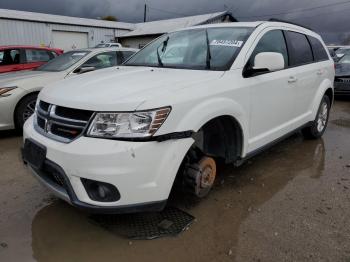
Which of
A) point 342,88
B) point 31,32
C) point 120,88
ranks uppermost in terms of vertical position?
point 120,88

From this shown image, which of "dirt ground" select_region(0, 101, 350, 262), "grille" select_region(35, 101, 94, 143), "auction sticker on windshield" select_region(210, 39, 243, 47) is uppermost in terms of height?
"auction sticker on windshield" select_region(210, 39, 243, 47)

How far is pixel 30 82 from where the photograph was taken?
5.73 metres

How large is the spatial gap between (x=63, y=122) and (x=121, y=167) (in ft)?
2.10

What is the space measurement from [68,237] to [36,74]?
13.6 ft

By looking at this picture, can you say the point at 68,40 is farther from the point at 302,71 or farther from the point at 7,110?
the point at 302,71

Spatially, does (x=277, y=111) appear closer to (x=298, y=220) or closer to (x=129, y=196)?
(x=298, y=220)

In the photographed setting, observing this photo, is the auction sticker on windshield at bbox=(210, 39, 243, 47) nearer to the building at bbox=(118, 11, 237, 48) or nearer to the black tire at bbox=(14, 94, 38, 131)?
the black tire at bbox=(14, 94, 38, 131)

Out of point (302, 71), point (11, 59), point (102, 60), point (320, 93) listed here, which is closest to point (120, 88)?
point (302, 71)

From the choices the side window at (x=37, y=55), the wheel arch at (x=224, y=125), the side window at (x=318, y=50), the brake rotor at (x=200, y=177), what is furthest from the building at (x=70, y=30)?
the brake rotor at (x=200, y=177)

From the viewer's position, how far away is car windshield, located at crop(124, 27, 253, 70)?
3.34 metres

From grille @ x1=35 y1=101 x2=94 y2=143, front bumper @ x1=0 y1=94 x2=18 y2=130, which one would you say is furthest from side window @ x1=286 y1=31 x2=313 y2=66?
front bumper @ x1=0 y1=94 x2=18 y2=130

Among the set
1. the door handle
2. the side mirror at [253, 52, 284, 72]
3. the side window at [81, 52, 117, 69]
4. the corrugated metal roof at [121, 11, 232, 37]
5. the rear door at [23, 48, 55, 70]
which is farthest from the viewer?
the corrugated metal roof at [121, 11, 232, 37]

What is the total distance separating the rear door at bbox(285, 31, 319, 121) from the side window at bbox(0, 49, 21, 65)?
Answer: 6719mm

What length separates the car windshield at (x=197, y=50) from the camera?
334 cm
